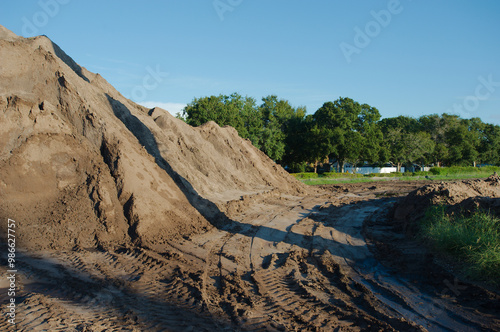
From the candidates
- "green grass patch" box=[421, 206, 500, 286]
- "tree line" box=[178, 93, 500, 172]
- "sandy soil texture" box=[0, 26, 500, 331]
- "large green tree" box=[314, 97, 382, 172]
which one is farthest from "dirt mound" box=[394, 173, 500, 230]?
"large green tree" box=[314, 97, 382, 172]

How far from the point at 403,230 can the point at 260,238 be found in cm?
477

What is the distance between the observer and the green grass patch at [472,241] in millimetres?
6363

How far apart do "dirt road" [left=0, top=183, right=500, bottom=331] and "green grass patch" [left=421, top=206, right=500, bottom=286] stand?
1.45 feet

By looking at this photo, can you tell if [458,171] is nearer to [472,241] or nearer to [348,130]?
[348,130]

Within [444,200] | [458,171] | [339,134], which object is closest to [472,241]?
[444,200]

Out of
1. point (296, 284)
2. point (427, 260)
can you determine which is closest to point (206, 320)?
point (296, 284)

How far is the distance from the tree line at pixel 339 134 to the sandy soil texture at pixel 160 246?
75.8 feet

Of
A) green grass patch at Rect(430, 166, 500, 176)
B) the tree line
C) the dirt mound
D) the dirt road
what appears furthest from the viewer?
green grass patch at Rect(430, 166, 500, 176)

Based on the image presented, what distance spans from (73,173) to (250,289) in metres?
7.00

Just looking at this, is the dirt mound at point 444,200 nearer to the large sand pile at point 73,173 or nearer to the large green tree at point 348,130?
the large sand pile at point 73,173

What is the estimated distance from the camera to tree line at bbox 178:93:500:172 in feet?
130

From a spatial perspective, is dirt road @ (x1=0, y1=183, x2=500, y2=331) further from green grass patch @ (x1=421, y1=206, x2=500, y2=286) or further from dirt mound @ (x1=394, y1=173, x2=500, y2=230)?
dirt mound @ (x1=394, y1=173, x2=500, y2=230)

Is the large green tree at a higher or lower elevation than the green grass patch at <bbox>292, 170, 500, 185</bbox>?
higher

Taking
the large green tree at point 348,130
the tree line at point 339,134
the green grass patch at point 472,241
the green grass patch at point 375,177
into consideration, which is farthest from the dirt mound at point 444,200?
the large green tree at point 348,130
